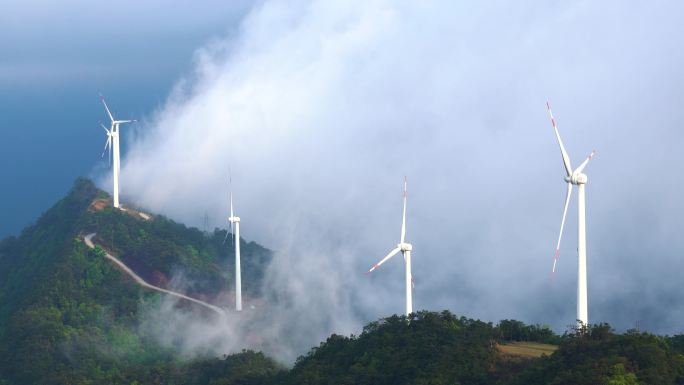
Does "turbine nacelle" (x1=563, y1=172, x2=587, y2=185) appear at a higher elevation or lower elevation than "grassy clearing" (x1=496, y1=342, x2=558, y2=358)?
higher

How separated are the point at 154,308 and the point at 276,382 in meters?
67.2

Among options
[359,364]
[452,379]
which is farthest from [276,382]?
[452,379]

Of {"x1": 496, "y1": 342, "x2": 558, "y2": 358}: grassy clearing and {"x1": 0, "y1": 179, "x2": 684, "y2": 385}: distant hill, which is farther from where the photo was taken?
{"x1": 496, "y1": 342, "x2": 558, "y2": 358}: grassy clearing

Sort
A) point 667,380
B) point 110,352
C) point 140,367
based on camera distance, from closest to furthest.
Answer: point 667,380, point 140,367, point 110,352

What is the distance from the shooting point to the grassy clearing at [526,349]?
112m

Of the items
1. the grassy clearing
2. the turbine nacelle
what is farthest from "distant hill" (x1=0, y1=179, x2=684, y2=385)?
the turbine nacelle

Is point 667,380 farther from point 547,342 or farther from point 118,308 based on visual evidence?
point 118,308

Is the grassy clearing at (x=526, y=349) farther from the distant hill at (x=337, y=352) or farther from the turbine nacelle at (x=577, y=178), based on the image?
the turbine nacelle at (x=577, y=178)

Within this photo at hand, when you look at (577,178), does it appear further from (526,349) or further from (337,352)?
(337,352)

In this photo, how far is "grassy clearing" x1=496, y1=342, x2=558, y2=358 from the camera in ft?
366

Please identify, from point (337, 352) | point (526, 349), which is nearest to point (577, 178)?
point (526, 349)

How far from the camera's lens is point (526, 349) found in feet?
377

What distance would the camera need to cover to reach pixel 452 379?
108 meters

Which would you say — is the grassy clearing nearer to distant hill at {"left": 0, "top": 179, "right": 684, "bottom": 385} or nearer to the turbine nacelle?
distant hill at {"left": 0, "top": 179, "right": 684, "bottom": 385}
